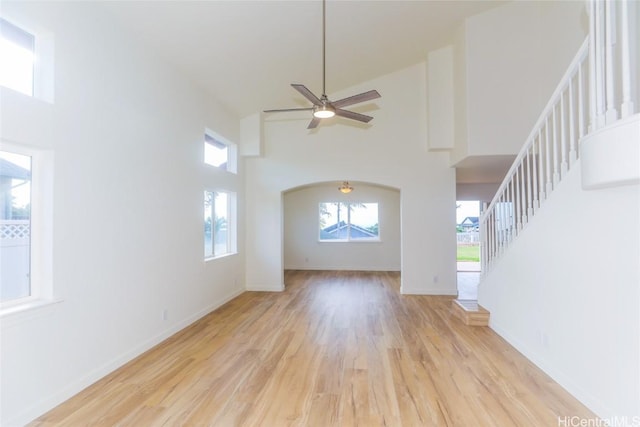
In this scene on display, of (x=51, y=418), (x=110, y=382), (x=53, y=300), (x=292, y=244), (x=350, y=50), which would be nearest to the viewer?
(x=51, y=418)

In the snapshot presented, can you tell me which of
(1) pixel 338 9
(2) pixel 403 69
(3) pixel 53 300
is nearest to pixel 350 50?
(1) pixel 338 9

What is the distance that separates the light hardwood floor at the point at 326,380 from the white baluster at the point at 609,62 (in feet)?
6.90

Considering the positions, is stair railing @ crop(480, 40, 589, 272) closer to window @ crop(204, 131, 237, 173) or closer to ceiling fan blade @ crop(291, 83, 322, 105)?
ceiling fan blade @ crop(291, 83, 322, 105)

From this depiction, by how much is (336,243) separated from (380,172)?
342cm

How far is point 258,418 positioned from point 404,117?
5697mm

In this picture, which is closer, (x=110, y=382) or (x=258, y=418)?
(x=258, y=418)

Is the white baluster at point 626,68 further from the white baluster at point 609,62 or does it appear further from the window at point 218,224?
Answer: the window at point 218,224

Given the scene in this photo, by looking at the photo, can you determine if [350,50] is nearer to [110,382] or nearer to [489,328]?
[489,328]

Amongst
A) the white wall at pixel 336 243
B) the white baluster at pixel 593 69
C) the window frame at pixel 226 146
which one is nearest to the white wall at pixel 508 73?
the white baluster at pixel 593 69

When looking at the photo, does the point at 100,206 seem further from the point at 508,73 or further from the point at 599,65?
the point at 508,73

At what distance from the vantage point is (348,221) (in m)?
9.30

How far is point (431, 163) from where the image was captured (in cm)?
623

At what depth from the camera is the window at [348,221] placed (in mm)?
9227

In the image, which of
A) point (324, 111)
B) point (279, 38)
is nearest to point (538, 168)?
point (324, 111)
